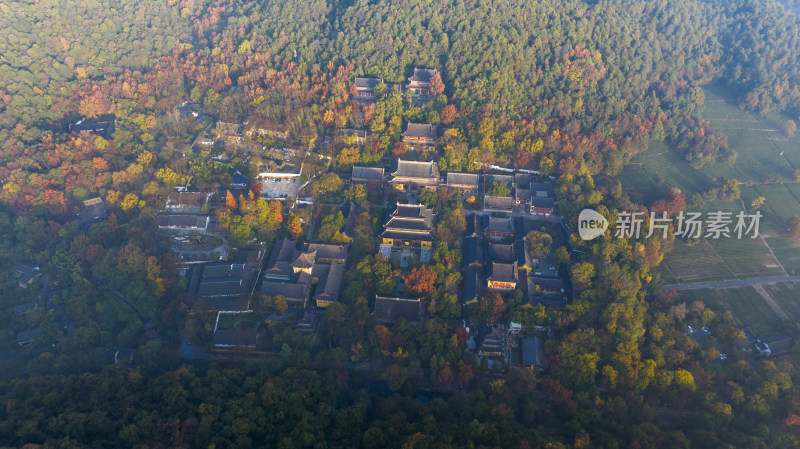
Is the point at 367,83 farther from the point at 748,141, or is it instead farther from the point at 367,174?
the point at 748,141

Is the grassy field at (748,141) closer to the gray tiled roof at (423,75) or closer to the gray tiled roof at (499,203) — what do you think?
the gray tiled roof at (499,203)

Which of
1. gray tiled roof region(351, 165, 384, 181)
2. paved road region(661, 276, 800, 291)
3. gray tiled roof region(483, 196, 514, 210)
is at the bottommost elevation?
paved road region(661, 276, 800, 291)

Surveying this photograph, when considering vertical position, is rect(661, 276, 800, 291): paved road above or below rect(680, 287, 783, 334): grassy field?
above

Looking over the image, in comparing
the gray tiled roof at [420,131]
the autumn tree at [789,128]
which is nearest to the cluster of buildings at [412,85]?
the gray tiled roof at [420,131]

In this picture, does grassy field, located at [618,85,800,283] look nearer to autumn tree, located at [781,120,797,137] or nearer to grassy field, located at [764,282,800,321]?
autumn tree, located at [781,120,797,137]

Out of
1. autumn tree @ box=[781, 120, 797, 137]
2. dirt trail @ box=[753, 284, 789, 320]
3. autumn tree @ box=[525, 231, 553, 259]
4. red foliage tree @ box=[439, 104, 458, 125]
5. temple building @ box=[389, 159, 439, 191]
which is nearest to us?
dirt trail @ box=[753, 284, 789, 320]

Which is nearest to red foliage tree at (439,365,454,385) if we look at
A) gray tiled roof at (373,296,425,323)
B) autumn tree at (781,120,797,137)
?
gray tiled roof at (373,296,425,323)

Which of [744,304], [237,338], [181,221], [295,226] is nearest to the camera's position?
[237,338]

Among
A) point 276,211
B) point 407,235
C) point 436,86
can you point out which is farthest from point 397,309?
point 436,86

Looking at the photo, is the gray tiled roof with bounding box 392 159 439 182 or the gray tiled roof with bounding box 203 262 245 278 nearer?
the gray tiled roof with bounding box 203 262 245 278
